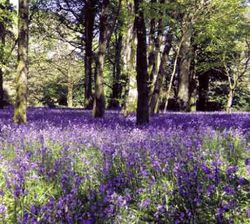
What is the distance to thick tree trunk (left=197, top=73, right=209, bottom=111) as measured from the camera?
41.6 metres

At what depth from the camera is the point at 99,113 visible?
50.6 feet

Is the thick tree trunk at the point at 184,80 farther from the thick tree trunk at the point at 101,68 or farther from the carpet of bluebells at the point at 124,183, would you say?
the carpet of bluebells at the point at 124,183

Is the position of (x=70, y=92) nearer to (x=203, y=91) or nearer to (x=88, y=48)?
(x=203, y=91)

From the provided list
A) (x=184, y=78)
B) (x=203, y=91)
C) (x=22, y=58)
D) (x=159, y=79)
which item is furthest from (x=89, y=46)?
(x=22, y=58)

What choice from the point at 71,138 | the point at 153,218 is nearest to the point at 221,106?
the point at 71,138

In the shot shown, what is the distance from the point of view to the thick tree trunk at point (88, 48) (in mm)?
29859

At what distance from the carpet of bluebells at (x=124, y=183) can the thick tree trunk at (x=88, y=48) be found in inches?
899

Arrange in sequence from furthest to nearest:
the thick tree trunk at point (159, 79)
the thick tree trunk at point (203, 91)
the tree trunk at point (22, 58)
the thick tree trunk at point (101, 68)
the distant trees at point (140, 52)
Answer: the thick tree trunk at point (203, 91) → the thick tree trunk at point (159, 79) → the thick tree trunk at point (101, 68) → the distant trees at point (140, 52) → the tree trunk at point (22, 58)

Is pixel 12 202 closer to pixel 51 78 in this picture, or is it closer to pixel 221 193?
pixel 221 193

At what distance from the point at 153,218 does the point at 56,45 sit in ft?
161

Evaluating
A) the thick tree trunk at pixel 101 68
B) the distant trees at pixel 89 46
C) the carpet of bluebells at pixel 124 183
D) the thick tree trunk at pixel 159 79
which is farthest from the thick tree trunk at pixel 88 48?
the carpet of bluebells at pixel 124 183

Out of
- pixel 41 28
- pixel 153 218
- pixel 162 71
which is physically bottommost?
pixel 153 218

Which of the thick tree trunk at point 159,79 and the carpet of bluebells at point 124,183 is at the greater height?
the thick tree trunk at point 159,79

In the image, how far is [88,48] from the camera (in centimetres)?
3106
